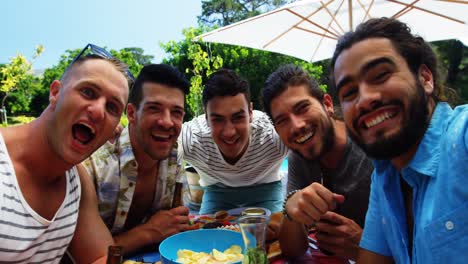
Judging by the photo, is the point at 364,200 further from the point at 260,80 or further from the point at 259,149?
the point at 260,80

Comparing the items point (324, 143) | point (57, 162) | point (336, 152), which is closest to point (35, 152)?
point (57, 162)

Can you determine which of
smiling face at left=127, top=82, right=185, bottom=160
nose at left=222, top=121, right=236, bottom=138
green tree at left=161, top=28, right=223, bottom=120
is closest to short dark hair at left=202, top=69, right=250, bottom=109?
nose at left=222, top=121, right=236, bottom=138

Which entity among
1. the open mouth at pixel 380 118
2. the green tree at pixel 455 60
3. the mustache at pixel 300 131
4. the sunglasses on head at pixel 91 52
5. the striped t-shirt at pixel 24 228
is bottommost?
the striped t-shirt at pixel 24 228

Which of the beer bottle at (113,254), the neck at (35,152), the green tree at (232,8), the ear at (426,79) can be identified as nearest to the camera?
the beer bottle at (113,254)

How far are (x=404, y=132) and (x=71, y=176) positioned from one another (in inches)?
70.8

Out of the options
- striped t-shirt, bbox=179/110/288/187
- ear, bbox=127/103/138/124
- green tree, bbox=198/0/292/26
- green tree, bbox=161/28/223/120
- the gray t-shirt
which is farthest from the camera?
green tree, bbox=198/0/292/26

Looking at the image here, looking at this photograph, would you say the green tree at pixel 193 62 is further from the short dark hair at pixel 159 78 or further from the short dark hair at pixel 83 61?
the short dark hair at pixel 83 61

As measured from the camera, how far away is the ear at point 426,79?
1615 mm

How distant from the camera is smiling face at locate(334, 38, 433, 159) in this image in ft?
4.99

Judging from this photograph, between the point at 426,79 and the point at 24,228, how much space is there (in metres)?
2.07

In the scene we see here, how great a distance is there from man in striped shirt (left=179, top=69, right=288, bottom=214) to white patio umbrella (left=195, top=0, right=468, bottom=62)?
56.7 inches

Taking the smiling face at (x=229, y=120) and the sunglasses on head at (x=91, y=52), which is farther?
the smiling face at (x=229, y=120)

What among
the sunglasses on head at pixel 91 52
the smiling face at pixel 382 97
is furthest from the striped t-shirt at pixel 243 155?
the smiling face at pixel 382 97

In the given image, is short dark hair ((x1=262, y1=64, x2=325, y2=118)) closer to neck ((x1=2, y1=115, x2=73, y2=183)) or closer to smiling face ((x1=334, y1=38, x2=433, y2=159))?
smiling face ((x1=334, y1=38, x2=433, y2=159))
